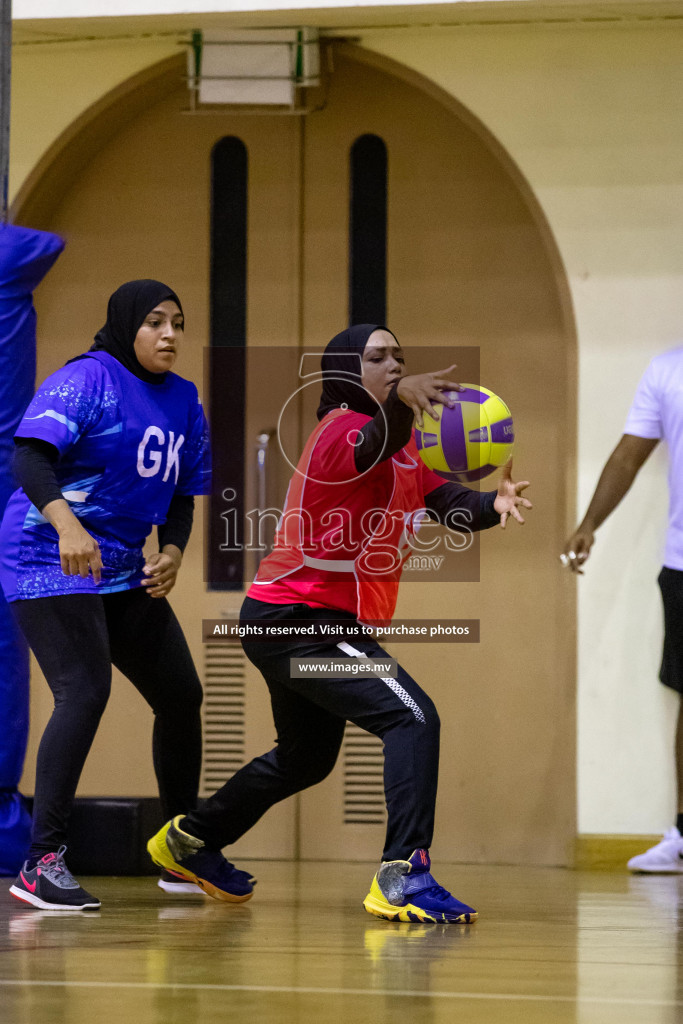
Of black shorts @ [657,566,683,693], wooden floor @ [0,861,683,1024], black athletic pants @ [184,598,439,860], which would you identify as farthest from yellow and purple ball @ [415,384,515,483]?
black shorts @ [657,566,683,693]

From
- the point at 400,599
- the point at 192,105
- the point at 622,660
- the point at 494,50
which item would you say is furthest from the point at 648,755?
the point at 192,105

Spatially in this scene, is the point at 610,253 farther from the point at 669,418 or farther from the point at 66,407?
the point at 66,407

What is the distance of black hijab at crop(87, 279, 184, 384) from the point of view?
3625mm

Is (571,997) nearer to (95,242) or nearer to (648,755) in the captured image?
(648,755)

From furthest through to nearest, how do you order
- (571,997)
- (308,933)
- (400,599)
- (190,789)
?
(400,599), (190,789), (308,933), (571,997)

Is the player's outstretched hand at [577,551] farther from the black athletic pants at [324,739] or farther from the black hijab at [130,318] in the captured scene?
the black hijab at [130,318]

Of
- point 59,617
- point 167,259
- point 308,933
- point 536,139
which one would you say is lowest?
point 308,933

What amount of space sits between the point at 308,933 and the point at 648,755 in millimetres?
2043

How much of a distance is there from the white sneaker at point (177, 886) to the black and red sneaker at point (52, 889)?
0.42m

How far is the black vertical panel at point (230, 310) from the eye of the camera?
5352 mm

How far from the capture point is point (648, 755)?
4801mm

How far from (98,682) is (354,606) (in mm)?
707

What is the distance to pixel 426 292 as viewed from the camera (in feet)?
17.2

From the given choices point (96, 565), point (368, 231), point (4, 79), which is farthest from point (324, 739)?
point (368, 231)
